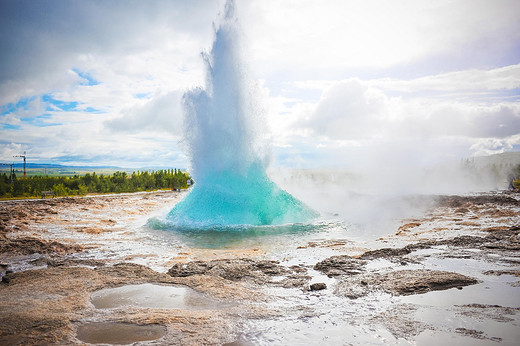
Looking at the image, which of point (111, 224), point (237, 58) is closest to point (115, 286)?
point (111, 224)

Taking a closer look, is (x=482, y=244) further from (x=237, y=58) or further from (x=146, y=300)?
(x=237, y=58)

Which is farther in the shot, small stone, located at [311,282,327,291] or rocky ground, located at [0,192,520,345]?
small stone, located at [311,282,327,291]

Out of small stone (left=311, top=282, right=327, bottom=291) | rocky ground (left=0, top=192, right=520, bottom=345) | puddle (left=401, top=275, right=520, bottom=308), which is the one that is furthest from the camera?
small stone (left=311, top=282, right=327, bottom=291)

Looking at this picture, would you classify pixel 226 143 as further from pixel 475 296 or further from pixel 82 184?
pixel 82 184

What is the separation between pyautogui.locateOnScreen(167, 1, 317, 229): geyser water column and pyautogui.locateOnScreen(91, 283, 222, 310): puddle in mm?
8959

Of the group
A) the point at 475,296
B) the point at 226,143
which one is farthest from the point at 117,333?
the point at 226,143

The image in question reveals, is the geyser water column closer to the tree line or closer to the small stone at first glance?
the small stone

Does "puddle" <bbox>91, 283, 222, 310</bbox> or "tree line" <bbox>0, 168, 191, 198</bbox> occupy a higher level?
"tree line" <bbox>0, 168, 191, 198</bbox>

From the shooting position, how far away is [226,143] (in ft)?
49.1

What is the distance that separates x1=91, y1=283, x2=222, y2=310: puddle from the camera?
15.9 ft

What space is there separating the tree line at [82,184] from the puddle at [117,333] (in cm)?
2682

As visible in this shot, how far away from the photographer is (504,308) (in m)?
4.44

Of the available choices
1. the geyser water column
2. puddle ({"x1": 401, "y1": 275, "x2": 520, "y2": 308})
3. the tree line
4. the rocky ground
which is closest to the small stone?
the rocky ground

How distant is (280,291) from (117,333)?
2.67 meters
